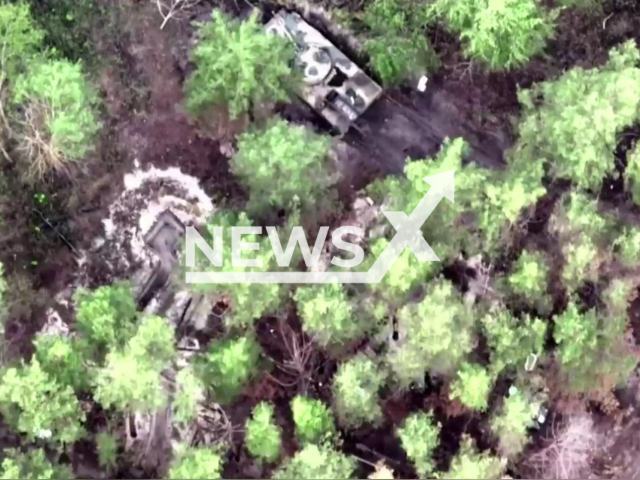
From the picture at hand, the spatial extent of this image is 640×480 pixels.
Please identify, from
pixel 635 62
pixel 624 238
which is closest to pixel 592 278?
pixel 624 238

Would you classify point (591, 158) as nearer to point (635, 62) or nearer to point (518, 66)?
point (635, 62)

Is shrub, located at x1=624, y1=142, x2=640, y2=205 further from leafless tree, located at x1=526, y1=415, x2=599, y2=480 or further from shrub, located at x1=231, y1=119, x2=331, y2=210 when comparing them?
shrub, located at x1=231, y1=119, x2=331, y2=210

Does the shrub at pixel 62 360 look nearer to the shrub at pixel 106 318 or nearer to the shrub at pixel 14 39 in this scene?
the shrub at pixel 106 318

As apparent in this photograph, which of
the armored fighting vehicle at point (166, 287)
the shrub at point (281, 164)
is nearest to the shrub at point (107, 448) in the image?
the armored fighting vehicle at point (166, 287)

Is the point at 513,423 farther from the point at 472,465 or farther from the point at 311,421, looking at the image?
the point at 311,421

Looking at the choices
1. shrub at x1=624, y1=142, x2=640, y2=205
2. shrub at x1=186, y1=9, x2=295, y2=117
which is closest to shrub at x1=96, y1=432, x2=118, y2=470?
shrub at x1=186, y1=9, x2=295, y2=117

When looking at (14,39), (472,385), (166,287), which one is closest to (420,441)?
(472,385)
